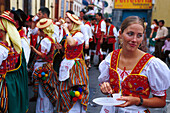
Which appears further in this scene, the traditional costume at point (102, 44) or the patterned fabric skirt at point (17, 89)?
the traditional costume at point (102, 44)

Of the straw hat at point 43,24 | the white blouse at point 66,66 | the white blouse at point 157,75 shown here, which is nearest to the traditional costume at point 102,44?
the straw hat at point 43,24

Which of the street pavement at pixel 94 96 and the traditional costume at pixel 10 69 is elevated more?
the traditional costume at pixel 10 69

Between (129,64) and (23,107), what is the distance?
197cm

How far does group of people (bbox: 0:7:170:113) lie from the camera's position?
6.10ft

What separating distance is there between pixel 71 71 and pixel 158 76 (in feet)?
6.75

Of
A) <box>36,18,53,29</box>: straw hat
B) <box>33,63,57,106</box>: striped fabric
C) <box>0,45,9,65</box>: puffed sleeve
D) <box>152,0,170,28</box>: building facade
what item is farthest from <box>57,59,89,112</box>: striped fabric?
<box>152,0,170,28</box>: building facade

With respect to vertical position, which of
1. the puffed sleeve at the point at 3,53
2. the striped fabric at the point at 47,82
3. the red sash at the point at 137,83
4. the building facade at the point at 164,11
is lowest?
the striped fabric at the point at 47,82

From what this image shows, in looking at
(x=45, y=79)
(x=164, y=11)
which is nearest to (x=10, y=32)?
(x=45, y=79)

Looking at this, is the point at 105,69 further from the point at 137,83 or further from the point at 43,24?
the point at 43,24

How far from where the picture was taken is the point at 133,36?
74.3 inches

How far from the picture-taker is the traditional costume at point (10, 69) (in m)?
2.89

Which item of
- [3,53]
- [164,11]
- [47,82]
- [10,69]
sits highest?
[164,11]

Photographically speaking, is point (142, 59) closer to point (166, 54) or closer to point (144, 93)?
point (144, 93)

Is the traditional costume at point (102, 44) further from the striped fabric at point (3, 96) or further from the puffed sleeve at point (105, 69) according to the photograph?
the puffed sleeve at point (105, 69)
